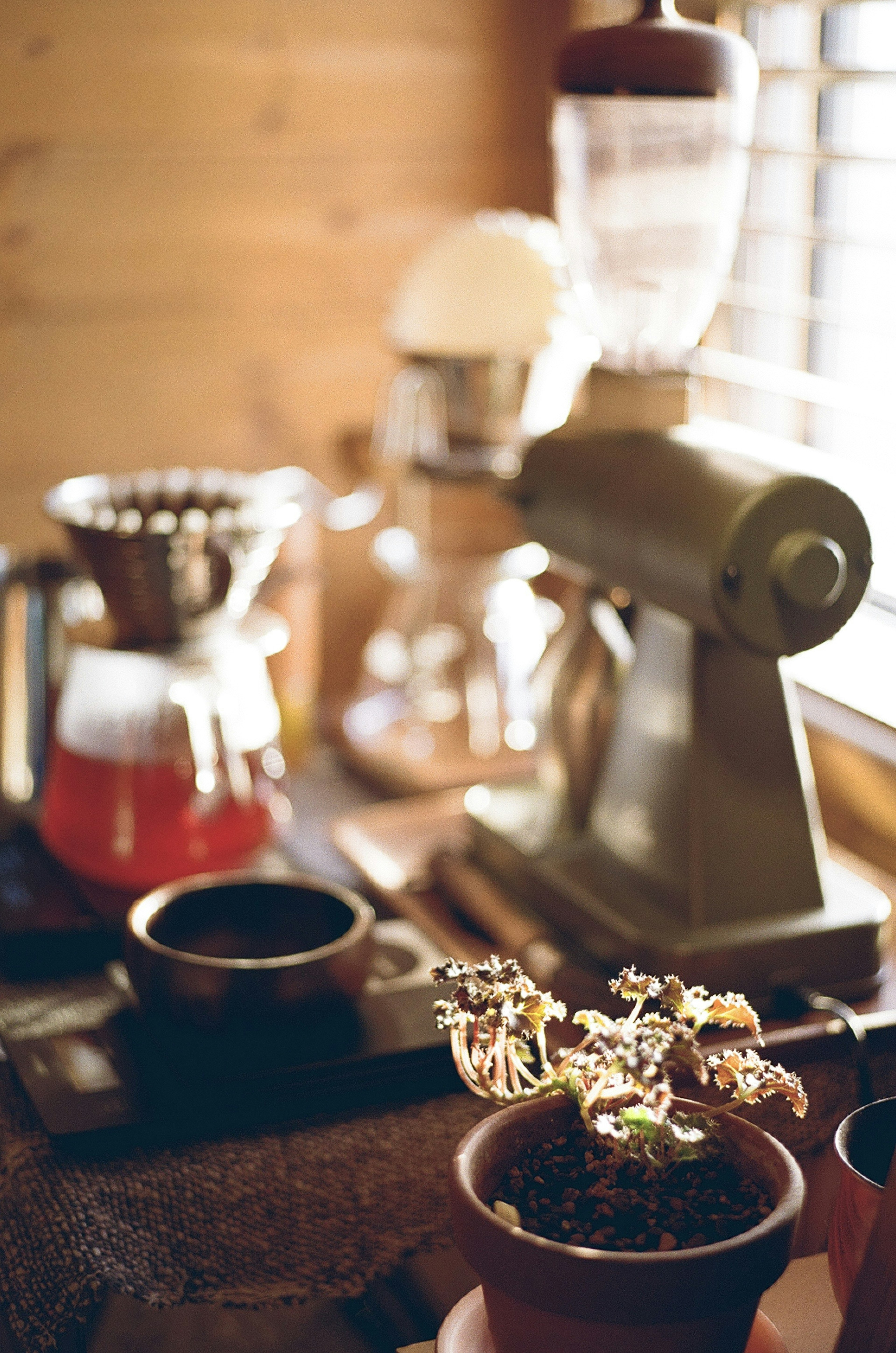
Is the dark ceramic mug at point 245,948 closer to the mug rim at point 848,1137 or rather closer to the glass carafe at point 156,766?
the glass carafe at point 156,766

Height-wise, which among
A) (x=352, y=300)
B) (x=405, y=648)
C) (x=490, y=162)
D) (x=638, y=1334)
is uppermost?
(x=490, y=162)

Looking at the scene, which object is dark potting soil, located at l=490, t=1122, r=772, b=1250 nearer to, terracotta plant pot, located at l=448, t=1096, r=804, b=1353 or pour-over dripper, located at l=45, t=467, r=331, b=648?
terracotta plant pot, located at l=448, t=1096, r=804, b=1353

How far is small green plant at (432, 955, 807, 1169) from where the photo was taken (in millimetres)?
621

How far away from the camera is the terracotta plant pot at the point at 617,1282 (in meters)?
0.56

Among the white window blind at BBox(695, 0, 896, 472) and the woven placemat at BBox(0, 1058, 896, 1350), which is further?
the white window blind at BBox(695, 0, 896, 472)

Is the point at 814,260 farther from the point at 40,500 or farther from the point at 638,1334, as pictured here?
the point at 638,1334

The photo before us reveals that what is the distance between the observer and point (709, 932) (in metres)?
0.92

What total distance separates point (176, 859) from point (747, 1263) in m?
0.63

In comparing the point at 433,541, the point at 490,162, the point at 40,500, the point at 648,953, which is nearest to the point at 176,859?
the point at 648,953

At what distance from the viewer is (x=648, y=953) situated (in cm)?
91

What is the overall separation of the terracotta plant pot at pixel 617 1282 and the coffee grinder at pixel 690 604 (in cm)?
32

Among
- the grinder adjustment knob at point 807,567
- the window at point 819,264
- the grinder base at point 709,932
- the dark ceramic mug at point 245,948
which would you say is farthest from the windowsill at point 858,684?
the dark ceramic mug at point 245,948

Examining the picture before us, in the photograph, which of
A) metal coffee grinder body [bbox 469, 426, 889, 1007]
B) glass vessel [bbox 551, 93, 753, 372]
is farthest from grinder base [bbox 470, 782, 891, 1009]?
glass vessel [bbox 551, 93, 753, 372]

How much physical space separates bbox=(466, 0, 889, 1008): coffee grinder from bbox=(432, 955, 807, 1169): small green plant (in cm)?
26
